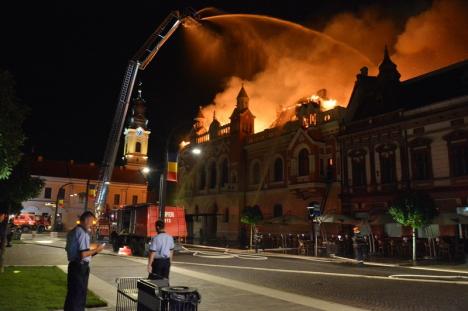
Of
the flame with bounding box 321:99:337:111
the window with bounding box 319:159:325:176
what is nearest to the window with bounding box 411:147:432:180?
the window with bounding box 319:159:325:176

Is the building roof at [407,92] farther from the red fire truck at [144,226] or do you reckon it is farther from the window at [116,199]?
the window at [116,199]

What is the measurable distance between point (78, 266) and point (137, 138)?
7697cm

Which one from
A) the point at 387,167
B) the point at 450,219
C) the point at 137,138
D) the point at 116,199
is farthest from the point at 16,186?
→ the point at 137,138

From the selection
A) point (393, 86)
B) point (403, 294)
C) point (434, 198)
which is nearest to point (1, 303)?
point (403, 294)

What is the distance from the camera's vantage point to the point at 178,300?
5.14 m

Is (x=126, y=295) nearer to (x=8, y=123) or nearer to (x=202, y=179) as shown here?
(x=8, y=123)

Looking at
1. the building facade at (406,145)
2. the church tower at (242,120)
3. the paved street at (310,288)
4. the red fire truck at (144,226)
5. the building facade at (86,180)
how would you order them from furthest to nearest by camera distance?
the building facade at (86,180)
the church tower at (242,120)
the building facade at (406,145)
the red fire truck at (144,226)
the paved street at (310,288)

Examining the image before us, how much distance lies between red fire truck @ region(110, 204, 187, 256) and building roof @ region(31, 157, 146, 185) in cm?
4976

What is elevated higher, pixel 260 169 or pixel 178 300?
pixel 260 169

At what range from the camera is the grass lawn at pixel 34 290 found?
30.3ft

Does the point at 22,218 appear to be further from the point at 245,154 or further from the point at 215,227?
the point at 245,154

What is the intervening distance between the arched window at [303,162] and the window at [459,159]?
12.1 m

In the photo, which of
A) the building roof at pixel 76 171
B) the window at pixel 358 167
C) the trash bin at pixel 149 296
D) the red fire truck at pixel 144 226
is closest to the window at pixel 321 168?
the window at pixel 358 167

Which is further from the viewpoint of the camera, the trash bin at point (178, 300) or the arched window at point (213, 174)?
the arched window at point (213, 174)
